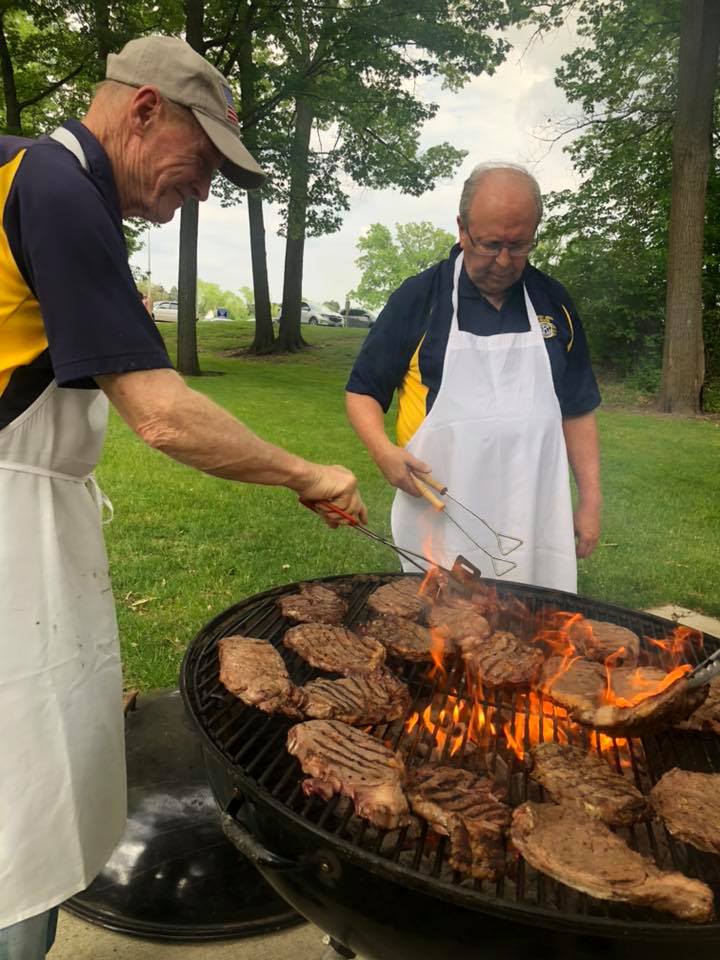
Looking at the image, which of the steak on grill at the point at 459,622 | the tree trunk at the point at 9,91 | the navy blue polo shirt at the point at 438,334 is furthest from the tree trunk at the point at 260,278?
the steak on grill at the point at 459,622

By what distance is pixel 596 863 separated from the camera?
1366 millimetres

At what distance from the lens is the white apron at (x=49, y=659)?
1.64 m

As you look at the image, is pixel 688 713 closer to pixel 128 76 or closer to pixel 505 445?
pixel 505 445

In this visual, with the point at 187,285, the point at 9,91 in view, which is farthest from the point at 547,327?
the point at 9,91

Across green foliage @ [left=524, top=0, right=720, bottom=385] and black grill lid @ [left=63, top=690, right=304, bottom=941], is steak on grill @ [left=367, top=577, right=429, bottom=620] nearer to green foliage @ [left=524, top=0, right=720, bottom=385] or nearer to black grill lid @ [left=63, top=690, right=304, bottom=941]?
black grill lid @ [left=63, top=690, right=304, bottom=941]

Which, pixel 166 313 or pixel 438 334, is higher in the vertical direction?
pixel 166 313

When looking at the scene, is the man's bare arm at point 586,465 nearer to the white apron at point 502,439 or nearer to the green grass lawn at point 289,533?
the white apron at point 502,439

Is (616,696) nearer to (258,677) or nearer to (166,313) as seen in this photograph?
(258,677)

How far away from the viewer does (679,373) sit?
39.4 ft

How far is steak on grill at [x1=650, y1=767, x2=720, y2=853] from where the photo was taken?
1482mm

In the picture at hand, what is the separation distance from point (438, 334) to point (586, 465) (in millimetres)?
907

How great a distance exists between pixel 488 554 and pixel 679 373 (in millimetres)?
10601

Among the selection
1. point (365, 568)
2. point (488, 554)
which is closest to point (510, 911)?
point (488, 554)

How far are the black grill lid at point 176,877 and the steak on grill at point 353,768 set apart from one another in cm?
105
